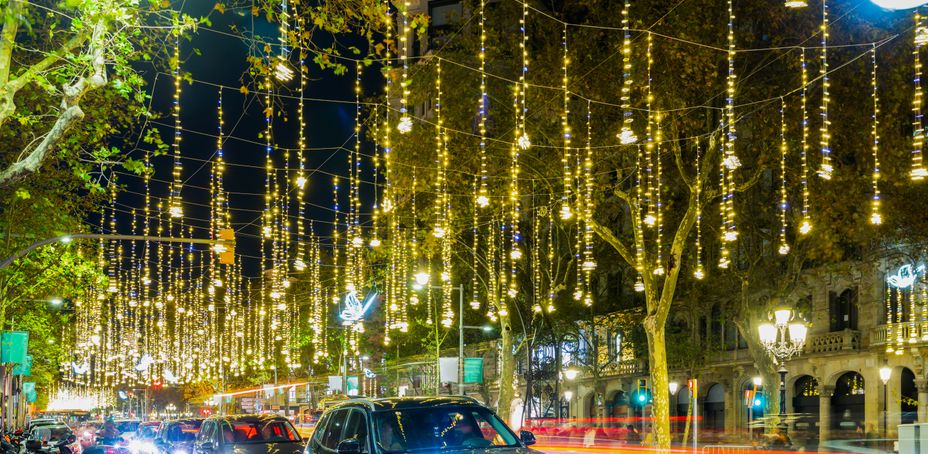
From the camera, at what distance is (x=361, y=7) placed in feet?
49.2

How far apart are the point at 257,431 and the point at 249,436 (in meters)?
0.21

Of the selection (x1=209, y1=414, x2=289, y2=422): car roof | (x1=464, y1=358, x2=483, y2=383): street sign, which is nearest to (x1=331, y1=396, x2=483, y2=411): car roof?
(x1=209, y1=414, x2=289, y2=422): car roof

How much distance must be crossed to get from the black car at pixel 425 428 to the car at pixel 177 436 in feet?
34.8

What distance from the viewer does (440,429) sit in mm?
10562

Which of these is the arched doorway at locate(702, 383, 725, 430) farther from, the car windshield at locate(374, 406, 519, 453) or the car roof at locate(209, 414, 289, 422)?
the car windshield at locate(374, 406, 519, 453)

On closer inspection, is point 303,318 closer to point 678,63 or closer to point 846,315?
point 846,315

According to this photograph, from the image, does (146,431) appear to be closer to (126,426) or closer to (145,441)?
(145,441)

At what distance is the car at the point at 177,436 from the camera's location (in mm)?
20927

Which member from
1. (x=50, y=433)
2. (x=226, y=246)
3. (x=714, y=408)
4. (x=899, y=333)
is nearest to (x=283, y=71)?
(x=226, y=246)

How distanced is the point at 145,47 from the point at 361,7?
5.14m

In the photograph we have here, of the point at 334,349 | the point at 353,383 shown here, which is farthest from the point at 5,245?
the point at 334,349

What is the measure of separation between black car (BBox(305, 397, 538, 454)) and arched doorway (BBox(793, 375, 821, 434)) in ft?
115

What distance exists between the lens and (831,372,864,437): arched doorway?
4050 cm

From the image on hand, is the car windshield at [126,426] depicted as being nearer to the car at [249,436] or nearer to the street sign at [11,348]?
the street sign at [11,348]
